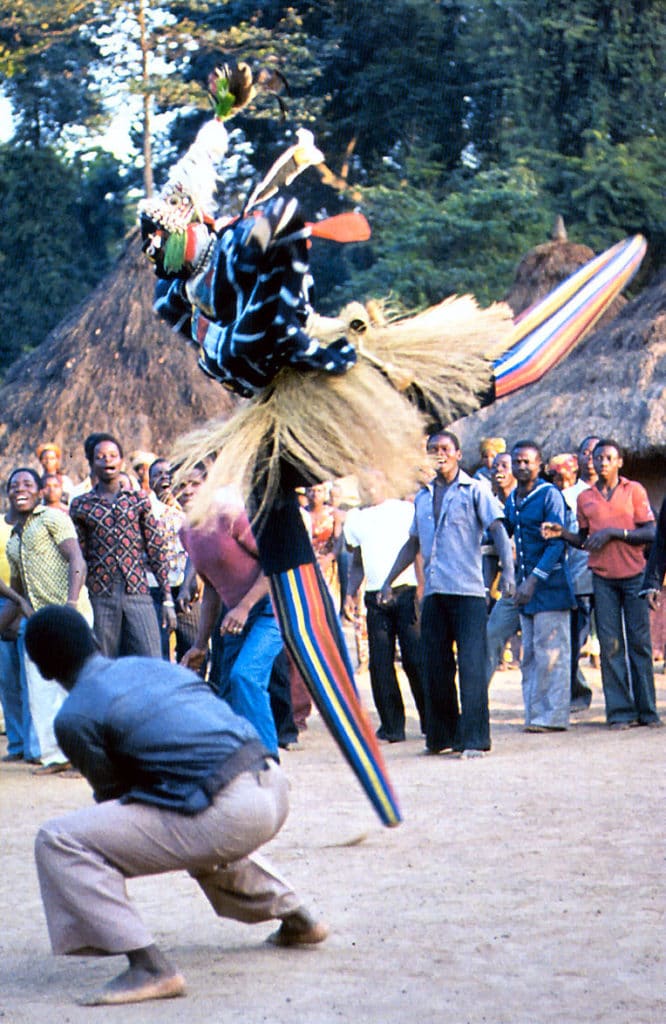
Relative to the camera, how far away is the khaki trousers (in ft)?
15.7

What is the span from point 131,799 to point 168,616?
617 centimetres

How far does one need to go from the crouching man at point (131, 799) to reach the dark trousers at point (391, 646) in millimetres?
5422

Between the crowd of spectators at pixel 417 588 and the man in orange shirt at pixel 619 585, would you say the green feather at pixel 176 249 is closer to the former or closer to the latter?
the crowd of spectators at pixel 417 588

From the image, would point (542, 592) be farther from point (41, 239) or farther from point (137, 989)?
point (41, 239)

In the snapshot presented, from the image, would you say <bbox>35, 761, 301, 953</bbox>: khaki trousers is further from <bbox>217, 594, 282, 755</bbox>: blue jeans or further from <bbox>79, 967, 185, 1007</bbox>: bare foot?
<bbox>217, 594, 282, 755</bbox>: blue jeans

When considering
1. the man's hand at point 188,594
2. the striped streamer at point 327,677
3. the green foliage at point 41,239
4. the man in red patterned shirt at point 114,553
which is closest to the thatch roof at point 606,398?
the man's hand at point 188,594

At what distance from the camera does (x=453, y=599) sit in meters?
9.57

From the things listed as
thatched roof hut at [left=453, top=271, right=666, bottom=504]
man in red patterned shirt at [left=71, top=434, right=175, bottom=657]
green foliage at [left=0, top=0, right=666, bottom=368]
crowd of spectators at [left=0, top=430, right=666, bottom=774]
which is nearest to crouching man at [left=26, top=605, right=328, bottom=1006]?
crowd of spectators at [left=0, top=430, right=666, bottom=774]

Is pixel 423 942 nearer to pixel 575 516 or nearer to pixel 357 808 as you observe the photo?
pixel 357 808

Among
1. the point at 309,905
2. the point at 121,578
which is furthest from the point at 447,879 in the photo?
the point at 121,578

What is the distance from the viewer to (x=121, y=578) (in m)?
9.34

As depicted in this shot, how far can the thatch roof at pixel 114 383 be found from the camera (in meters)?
19.8

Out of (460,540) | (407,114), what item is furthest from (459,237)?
(460,540)

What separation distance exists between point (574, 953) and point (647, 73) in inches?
935
